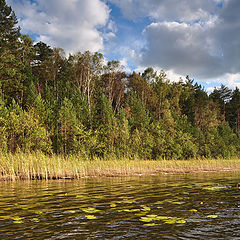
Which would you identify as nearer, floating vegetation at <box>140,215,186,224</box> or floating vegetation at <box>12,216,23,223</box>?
floating vegetation at <box>140,215,186,224</box>

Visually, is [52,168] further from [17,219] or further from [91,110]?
[91,110]

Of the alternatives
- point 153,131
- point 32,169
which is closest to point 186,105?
point 153,131

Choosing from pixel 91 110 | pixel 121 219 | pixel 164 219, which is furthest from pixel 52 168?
pixel 91 110

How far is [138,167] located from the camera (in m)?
22.4

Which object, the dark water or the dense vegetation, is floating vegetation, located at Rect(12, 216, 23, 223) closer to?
the dark water

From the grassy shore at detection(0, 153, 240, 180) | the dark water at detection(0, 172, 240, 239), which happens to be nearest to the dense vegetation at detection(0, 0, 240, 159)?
the grassy shore at detection(0, 153, 240, 180)

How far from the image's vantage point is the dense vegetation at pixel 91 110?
39250mm

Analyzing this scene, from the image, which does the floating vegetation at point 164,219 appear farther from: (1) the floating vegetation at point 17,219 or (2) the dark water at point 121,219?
(1) the floating vegetation at point 17,219

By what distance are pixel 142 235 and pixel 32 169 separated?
45.3ft

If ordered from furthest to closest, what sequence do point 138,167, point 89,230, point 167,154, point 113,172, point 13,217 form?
point 167,154, point 138,167, point 113,172, point 13,217, point 89,230

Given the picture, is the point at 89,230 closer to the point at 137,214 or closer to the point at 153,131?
the point at 137,214

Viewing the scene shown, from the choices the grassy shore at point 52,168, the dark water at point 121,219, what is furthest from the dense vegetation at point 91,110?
the dark water at point 121,219

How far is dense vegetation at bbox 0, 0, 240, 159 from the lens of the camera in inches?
1545

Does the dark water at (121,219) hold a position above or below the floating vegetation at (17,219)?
below
